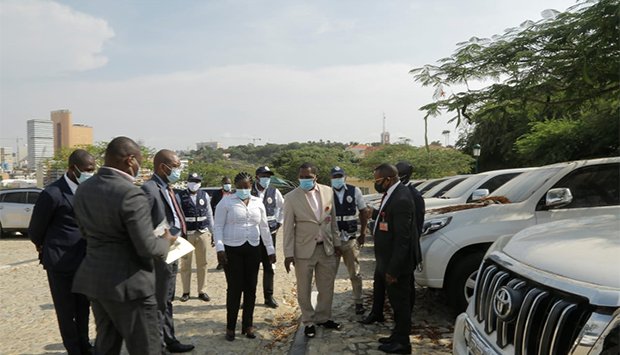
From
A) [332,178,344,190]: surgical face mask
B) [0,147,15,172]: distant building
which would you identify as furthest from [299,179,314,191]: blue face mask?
[0,147,15,172]: distant building

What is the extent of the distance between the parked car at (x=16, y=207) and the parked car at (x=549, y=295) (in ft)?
50.4

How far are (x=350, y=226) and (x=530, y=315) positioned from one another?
12.0ft

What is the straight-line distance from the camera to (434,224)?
5332 mm

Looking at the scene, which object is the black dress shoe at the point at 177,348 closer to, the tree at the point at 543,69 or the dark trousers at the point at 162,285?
the dark trousers at the point at 162,285

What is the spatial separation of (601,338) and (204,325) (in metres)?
4.54

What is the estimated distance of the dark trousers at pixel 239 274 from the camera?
187 inches

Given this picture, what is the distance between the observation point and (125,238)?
2850 mm

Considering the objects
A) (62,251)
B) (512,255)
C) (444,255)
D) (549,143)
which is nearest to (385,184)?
(444,255)

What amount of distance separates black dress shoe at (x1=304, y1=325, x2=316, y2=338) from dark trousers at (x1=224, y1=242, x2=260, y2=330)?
68 centimetres

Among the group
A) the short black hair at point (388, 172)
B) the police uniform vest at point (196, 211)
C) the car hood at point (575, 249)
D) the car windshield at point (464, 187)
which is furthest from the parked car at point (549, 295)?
the car windshield at point (464, 187)

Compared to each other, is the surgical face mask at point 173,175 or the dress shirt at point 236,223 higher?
the surgical face mask at point 173,175

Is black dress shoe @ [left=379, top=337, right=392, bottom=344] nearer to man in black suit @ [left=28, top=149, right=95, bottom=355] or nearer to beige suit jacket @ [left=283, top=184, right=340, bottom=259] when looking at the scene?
beige suit jacket @ [left=283, top=184, right=340, bottom=259]

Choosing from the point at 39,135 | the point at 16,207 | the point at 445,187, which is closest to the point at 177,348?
the point at 445,187

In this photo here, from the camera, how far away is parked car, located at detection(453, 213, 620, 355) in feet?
6.11
